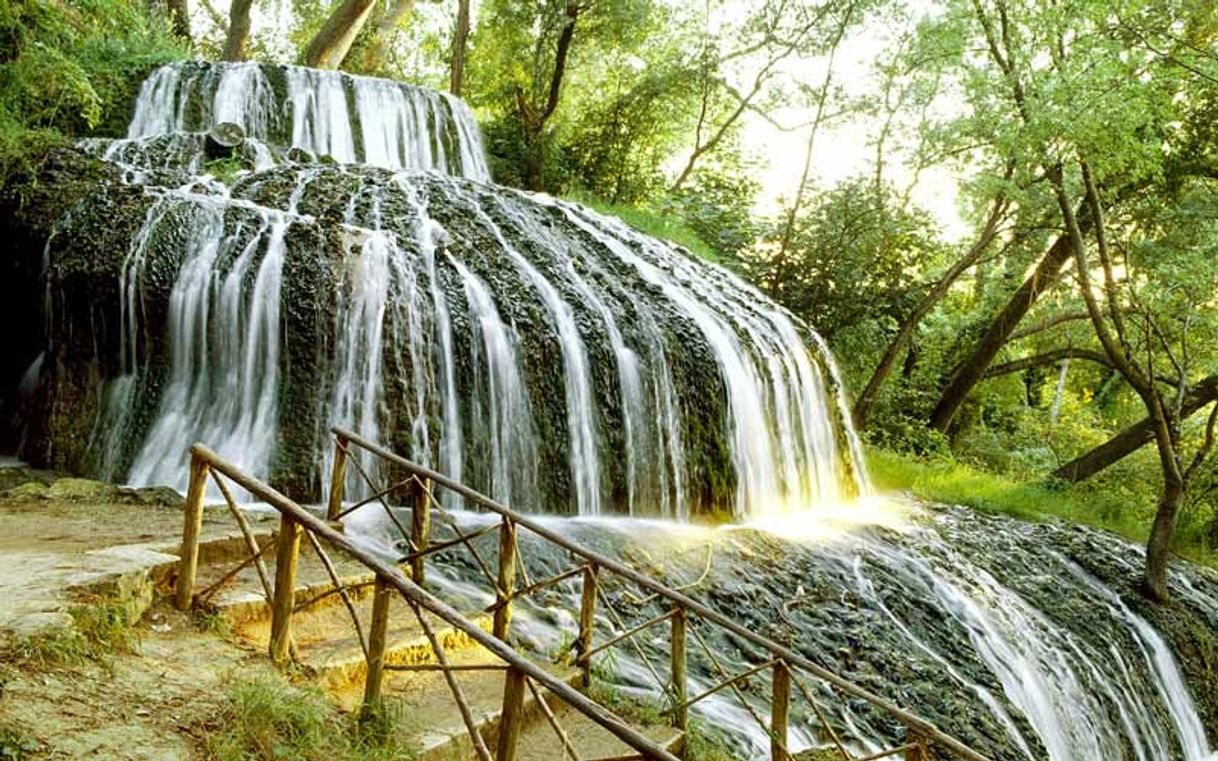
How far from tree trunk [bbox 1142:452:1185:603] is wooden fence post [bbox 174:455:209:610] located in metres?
9.79

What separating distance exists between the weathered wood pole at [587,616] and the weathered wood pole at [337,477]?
179 centimetres

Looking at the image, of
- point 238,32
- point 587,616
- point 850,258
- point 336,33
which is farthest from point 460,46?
point 587,616

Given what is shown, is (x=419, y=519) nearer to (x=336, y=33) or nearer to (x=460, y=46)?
(x=336, y=33)

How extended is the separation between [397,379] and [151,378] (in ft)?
6.15

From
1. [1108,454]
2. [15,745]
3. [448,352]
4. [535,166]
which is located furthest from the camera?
[535,166]

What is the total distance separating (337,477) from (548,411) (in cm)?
258

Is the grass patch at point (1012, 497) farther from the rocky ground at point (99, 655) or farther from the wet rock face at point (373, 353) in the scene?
the rocky ground at point (99, 655)

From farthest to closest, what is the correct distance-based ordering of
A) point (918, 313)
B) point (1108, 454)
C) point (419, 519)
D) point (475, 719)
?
point (1108, 454)
point (918, 313)
point (419, 519)
point (475, 719)

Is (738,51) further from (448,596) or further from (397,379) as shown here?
(448,596)

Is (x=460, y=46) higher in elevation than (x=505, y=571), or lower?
higher

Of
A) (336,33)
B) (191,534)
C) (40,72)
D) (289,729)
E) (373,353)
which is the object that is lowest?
(289,729)

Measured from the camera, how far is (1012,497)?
12.8 metres

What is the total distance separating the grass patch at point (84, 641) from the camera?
287cm

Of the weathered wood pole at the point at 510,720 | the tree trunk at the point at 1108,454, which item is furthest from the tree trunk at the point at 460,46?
the weathered wood pole at the point at 510,720
